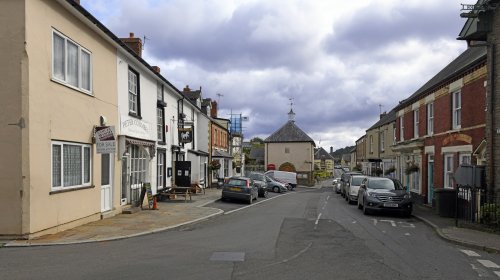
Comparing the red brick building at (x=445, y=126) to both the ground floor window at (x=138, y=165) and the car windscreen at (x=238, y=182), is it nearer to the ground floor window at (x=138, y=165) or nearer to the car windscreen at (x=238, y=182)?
the car windscreen at (x=238, y=182)

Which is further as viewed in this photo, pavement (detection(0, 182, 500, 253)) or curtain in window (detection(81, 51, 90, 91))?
curtain in window (detection(81, 51, 90, 91))

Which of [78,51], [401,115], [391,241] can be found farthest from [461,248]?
[401,115]

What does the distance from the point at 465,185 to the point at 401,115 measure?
14.6m

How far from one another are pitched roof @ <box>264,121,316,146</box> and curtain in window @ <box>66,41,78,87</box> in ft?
172

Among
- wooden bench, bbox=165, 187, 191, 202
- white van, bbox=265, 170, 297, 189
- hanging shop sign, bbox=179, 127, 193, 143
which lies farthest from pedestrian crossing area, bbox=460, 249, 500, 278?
white van, bbox=265, 170, 297, 189

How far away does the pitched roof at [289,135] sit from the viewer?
6506 cm

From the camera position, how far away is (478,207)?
54.2 ft

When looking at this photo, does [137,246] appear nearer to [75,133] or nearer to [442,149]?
[75,133]

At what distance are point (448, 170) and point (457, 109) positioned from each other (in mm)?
2904

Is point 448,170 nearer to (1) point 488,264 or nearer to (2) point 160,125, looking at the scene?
(1) point 488,264

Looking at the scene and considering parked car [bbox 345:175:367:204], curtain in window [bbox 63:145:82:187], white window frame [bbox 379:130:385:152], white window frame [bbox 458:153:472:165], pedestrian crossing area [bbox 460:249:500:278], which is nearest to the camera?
pedestrian crossing area [bbox 460:249:500:278]

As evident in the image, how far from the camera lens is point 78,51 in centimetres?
1346

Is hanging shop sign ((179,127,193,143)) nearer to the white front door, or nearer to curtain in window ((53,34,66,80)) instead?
the white front door

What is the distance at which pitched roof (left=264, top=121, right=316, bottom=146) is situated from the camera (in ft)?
213
